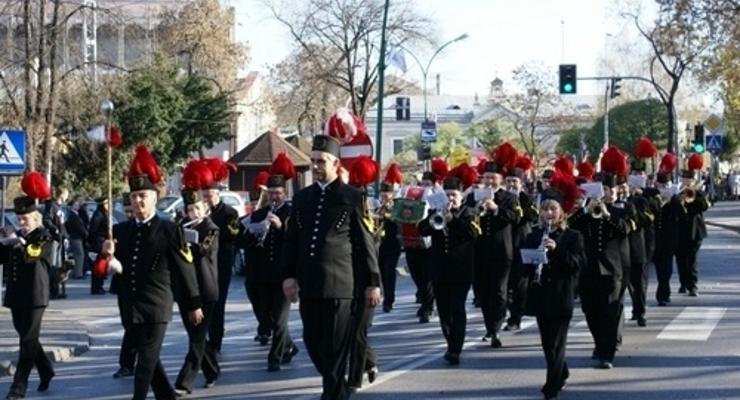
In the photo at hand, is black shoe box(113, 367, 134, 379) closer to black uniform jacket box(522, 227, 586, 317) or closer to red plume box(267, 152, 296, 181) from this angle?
red plume box(267, 152, 296, 181)

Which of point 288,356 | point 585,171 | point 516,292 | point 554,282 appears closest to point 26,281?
point 288,356

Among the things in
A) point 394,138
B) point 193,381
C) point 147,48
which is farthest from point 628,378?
point 394,138

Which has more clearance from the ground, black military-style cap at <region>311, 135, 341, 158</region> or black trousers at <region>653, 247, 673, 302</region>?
black military-style cap at <region>311, 135, 341, 158</region>

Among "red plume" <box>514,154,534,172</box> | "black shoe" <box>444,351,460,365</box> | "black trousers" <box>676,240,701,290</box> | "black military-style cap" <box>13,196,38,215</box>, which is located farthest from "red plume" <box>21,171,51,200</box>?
"black trousers" <box>676,240,701,290</box>

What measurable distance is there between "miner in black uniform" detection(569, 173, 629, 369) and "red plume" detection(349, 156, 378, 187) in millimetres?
2241

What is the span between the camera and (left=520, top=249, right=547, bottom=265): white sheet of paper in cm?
1158

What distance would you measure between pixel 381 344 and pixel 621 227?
322 cm

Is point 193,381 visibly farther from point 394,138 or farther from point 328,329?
point 394,138

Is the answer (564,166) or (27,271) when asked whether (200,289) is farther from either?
(564,166)

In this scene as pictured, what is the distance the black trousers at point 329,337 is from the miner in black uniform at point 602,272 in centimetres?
351

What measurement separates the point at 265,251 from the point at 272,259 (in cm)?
11

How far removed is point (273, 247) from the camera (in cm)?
1402

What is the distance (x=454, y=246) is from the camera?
1382cm

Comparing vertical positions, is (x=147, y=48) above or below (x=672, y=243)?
above
